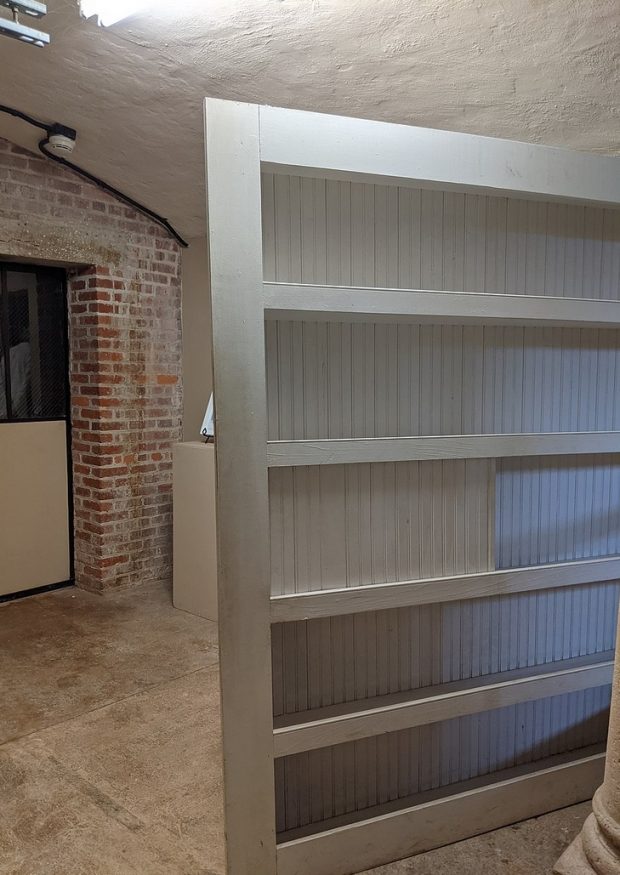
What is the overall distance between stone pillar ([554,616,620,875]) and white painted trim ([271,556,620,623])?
2.09 feet

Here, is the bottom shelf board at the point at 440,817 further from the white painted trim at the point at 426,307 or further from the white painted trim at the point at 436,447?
the white painted trim at the point at 426,307

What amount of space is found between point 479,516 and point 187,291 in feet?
10.7

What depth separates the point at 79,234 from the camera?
412 centimetres

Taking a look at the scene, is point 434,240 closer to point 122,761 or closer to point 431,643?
point 431,643

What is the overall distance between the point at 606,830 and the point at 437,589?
76 centimetres

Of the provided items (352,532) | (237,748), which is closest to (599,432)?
(352,532)

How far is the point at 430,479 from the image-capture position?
2.05m

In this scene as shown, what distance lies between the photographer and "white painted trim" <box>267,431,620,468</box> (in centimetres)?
181

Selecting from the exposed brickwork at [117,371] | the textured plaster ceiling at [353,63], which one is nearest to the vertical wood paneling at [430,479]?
the textured plaster ceiling at [353,63]

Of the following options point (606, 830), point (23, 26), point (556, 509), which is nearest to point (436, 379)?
point (556, 509)

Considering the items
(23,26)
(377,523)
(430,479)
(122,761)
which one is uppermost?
(23,26)

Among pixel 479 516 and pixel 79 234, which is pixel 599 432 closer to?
pixel 479 516

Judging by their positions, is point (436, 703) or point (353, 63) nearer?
point (436, 703)

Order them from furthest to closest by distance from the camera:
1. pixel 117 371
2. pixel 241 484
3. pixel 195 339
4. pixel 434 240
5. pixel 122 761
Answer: pixel 195 339 < pixel 117 371 < pixel 122 761 < pixel 434 240 < pixel 241 484
